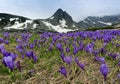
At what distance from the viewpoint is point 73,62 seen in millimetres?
6484

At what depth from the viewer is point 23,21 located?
147625 millimetres

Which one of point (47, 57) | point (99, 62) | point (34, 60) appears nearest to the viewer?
point (99, 62)

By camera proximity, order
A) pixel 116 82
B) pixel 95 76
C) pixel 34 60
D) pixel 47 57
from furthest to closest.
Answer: pixel 47 57
pixel 34 60
pixel 95 76
pixel 116 82

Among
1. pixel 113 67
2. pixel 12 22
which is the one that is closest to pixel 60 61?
pixel 113 67

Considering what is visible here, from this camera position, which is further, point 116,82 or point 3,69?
point 3,69

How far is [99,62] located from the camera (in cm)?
639

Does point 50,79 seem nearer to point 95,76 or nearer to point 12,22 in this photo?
point 95,76

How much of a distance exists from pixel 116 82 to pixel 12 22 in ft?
469

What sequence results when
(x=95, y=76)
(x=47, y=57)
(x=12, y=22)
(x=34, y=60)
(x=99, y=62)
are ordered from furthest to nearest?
(x=12, y=22)
(x=47, y=57)
(x=34, y=60)
(x=99, y=62)
(x=95, y=76)

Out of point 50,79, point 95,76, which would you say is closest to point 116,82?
point 95,76

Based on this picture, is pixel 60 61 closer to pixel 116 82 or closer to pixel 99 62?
pixel 99 62

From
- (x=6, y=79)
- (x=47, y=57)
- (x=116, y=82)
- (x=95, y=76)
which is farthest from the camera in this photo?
(x=47, y=57)

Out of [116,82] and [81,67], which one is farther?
[81,67]

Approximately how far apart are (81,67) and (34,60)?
1.79m
